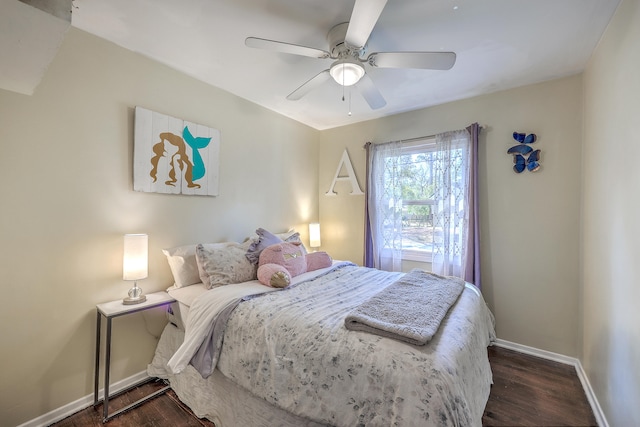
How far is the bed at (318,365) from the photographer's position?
3.50ft

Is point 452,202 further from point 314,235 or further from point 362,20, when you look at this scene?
point 362,20

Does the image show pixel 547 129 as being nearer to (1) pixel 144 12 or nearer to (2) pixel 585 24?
(2) pixel 585 24

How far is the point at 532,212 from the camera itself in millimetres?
2502

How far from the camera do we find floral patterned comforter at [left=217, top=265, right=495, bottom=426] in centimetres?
104

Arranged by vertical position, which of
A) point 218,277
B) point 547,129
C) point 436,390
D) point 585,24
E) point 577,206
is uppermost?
point 585,24

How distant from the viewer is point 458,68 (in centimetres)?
226

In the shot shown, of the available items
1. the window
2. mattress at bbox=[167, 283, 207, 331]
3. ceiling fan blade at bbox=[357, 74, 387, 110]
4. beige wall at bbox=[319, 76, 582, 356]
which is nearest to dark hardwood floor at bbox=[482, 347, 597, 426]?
beige wall at bbox=[319, 76, 582, 356]

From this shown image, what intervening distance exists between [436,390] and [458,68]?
2366 mm

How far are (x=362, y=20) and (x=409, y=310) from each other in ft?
4.99

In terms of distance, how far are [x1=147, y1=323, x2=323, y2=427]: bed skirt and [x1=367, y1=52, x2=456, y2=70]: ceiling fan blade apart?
2.03m

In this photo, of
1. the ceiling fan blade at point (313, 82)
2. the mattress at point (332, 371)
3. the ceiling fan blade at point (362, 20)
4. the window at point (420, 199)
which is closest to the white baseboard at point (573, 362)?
the mattress at point (332, 371)

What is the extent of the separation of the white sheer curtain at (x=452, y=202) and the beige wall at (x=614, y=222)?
892mm

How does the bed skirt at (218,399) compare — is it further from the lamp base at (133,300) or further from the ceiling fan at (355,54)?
the ceiling fan at (355,54)

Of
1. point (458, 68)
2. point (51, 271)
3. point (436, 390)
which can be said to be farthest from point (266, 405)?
point (458, 68)
